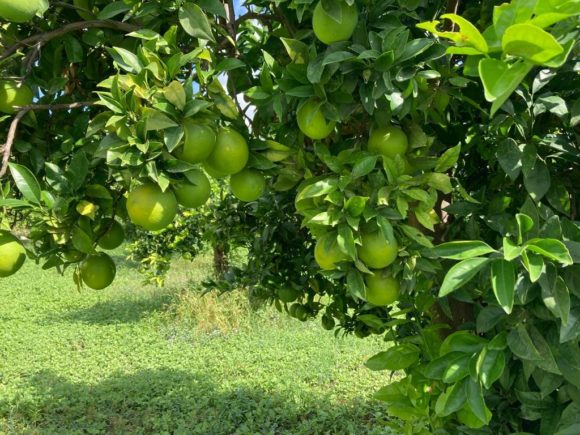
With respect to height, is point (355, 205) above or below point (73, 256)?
above

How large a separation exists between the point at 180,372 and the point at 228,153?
4.64m

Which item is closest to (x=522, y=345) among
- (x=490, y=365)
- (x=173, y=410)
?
(x=490, y=365)

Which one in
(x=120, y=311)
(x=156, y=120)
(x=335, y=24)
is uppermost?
(x=335, y=24)

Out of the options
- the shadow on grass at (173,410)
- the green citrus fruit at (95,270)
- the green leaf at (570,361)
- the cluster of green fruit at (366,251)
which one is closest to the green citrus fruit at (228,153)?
the cluster of green fruit at (366,251)

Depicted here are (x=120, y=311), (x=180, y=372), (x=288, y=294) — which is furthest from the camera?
(x=120, y=311)

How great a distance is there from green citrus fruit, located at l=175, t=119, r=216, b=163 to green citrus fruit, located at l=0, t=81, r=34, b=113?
1.52 ft

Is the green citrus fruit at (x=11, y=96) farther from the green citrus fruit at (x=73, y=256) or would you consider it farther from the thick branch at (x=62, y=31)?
the green citrus fruit at (x=73, y=256)

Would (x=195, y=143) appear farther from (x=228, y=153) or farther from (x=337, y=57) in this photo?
(x=337, y=57)

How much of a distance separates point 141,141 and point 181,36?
0.40 metres

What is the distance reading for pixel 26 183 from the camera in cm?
113

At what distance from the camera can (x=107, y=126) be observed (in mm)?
965

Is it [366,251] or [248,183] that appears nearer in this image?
[366,251]

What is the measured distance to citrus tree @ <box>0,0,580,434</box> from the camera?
0.90m

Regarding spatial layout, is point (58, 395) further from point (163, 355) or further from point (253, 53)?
point (253, 53)
